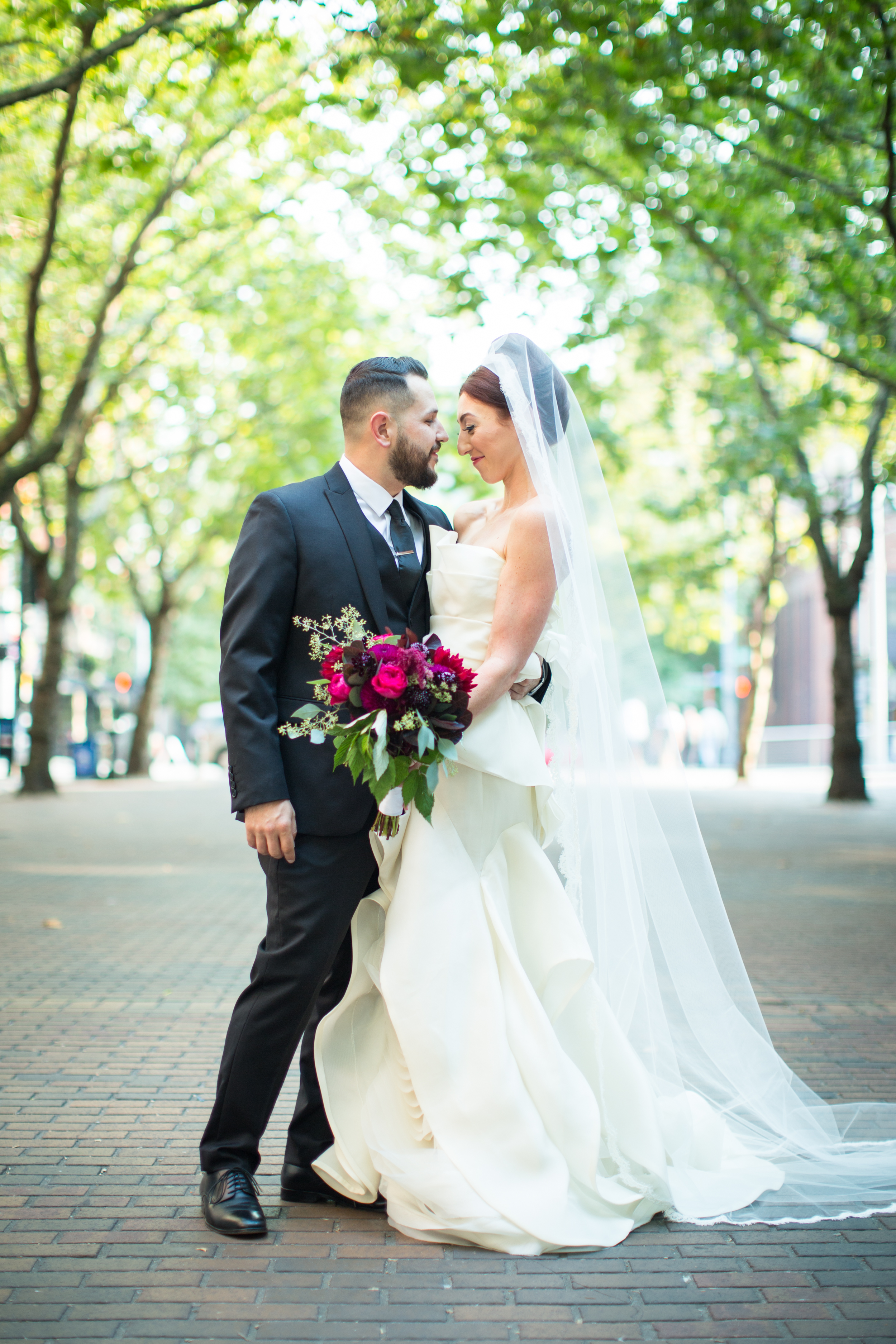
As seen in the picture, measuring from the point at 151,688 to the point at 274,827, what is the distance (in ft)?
80.7

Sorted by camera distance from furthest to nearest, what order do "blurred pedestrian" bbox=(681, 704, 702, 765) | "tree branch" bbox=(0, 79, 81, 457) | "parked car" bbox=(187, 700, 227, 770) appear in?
"parked car" bbox=(187, 700, 227, 770) < "blurred pedestrian" bbox=(681, 704, 702, 765) < "tree branch" bbox=(0, 79, 81, 457)

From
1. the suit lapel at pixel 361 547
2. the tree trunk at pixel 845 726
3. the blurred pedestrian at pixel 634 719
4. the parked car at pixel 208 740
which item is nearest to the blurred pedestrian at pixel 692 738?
the parked car at pixel 208 740

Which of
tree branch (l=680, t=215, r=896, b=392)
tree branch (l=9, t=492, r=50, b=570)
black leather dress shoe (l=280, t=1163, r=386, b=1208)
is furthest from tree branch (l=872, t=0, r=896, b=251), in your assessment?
tree branch (l=9, t=492, r=50, b=570)

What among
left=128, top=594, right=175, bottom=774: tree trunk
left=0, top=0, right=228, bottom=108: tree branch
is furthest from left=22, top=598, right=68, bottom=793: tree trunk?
left=0, top=0, right=228, bottom=108: tree branch

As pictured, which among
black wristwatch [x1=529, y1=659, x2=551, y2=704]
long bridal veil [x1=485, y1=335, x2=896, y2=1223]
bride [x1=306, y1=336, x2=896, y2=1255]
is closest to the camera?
bride [x1=306, y1=336, x2=896, y2=1255]

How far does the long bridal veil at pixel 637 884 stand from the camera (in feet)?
12.1

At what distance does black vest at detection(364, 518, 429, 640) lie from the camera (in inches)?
139

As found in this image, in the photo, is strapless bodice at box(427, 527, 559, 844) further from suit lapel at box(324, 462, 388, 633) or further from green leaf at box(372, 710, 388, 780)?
green leaf at box(372, 710, 388, 780)

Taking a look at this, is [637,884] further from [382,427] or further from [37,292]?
[37,292]

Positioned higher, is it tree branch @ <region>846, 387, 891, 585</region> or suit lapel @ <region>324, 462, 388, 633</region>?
tree branch @ <region>846, 387, 891, 585</region>

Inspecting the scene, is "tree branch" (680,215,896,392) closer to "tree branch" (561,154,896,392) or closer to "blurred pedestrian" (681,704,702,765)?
"tree branch" (561,154,896,392)

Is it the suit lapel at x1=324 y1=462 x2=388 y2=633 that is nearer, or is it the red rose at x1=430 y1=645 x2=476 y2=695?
the red rose at x1=430 y1=645 x2=476 y2=695

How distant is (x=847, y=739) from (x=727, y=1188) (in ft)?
53.4

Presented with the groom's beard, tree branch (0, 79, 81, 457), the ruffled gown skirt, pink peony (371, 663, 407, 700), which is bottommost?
the ruffled gown skirt
